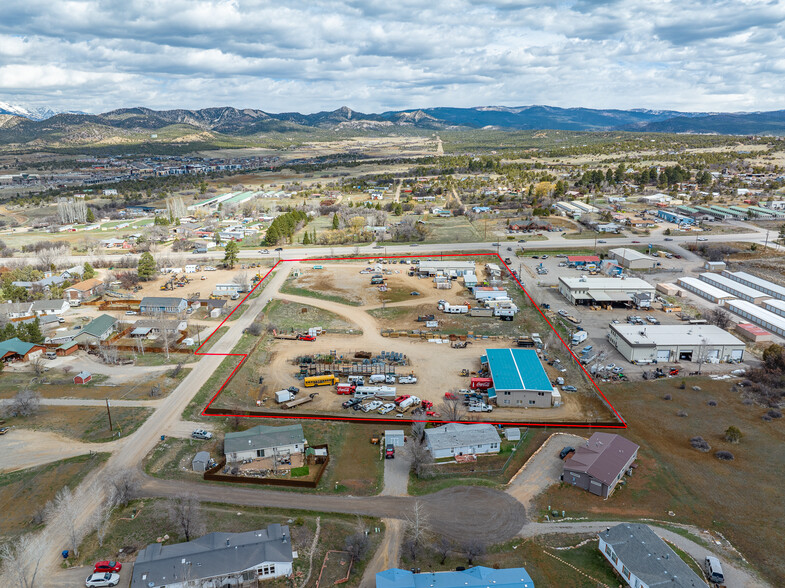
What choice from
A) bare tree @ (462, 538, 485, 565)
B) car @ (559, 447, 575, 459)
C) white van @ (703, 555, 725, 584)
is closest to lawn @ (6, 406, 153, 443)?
bare tree @ (462, 538, 485, 565)

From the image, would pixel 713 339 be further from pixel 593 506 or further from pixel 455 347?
pixel 593 506

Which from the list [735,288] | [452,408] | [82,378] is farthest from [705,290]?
[82,378]

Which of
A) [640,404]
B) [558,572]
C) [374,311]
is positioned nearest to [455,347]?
[374,311]

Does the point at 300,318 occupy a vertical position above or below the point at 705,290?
below

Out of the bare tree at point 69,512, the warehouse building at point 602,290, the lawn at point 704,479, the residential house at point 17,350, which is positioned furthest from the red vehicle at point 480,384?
the residential house at point 17,350

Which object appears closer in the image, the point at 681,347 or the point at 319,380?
the point at 319,380

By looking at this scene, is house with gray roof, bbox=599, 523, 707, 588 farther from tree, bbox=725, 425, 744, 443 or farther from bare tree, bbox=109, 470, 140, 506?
bare tree, bbox=109, 470, 140, 506

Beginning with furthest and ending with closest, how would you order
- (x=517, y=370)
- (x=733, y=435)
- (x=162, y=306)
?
(x=162, y=306), (x=517, y=370), (x=733, y=435)

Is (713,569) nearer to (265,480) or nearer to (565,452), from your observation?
(565,452)
